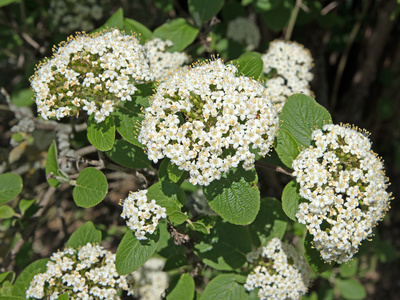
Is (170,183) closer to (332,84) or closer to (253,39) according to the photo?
(253,39)

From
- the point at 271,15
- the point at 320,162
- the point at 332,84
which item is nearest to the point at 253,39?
the point at 271,15

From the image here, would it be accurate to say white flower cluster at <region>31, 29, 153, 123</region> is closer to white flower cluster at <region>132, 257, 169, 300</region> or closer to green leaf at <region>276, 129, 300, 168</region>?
green leaf at <region>276, 129, 300, 168</region>

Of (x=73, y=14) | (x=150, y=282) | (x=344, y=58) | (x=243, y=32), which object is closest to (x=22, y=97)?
(x=73, y=14)

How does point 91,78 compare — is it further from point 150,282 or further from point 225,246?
point 150,282

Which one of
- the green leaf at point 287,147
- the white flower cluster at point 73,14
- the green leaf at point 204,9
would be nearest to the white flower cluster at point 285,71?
the green leaf at point 204,9

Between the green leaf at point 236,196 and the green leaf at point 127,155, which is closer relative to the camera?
the green leaf at point 236,196

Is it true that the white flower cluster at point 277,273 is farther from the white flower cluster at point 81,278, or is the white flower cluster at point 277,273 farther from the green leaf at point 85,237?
the green leaf at point 85,237
